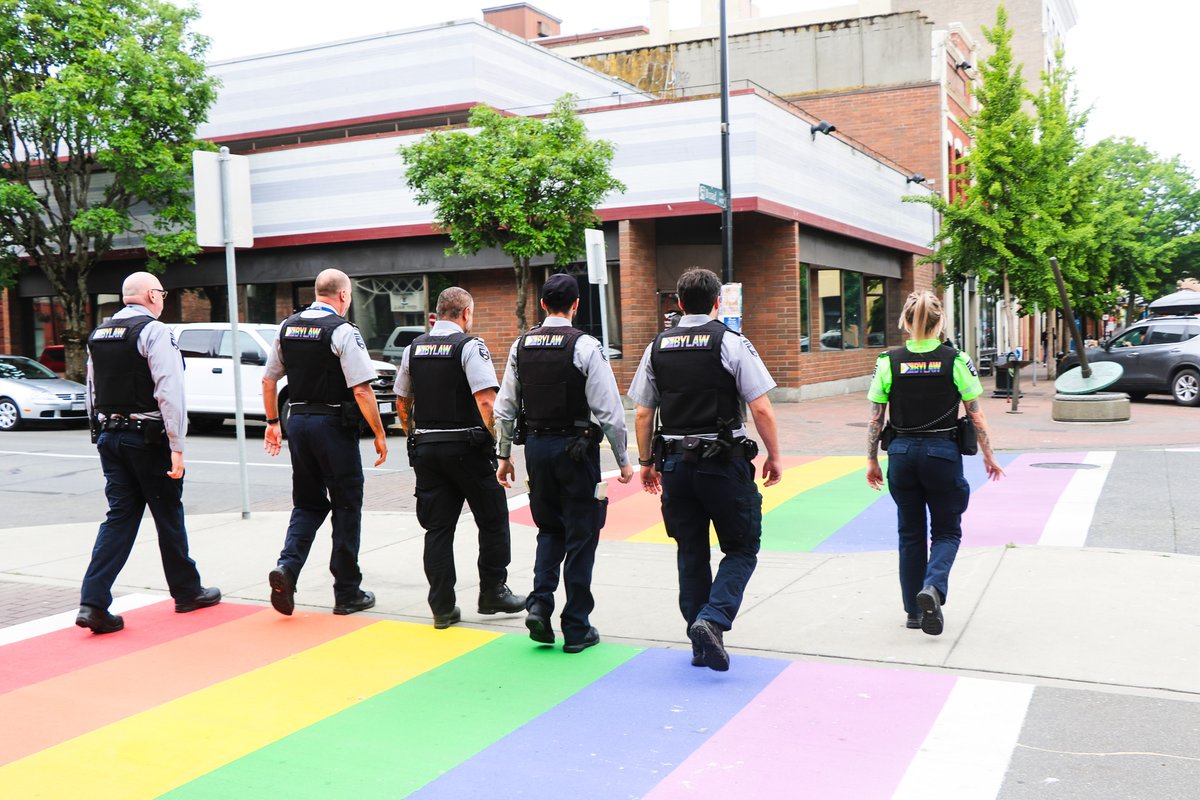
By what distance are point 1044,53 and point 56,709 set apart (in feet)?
189

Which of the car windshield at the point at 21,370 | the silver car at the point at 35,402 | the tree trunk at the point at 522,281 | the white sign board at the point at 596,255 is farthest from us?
the car windshield at the point at 21,370

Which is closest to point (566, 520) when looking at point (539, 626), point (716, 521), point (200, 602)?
point (539, 626)

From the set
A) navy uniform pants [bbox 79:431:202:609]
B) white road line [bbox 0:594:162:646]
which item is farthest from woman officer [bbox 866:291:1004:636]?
white road line [bbox 0:594:162:646]

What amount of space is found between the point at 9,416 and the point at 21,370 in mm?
1375

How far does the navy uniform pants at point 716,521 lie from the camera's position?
16.8 feet

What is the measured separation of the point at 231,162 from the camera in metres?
9.53

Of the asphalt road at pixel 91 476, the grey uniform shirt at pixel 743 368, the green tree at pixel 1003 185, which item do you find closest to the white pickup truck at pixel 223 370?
the asphalt road at pixel 91 476

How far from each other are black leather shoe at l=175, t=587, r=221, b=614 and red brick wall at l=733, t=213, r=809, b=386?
1707 centimetres

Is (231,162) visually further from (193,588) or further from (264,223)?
(264,223)

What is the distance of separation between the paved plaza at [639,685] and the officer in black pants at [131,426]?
0.41 meters

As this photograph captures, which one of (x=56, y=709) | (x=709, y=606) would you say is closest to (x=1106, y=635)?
(x=709, y=606)

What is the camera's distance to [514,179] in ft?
59.1

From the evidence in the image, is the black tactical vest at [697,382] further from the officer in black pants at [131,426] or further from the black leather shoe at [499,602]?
the officer in black pants at [131,426]

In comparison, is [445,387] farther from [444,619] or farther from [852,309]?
[852,309]
